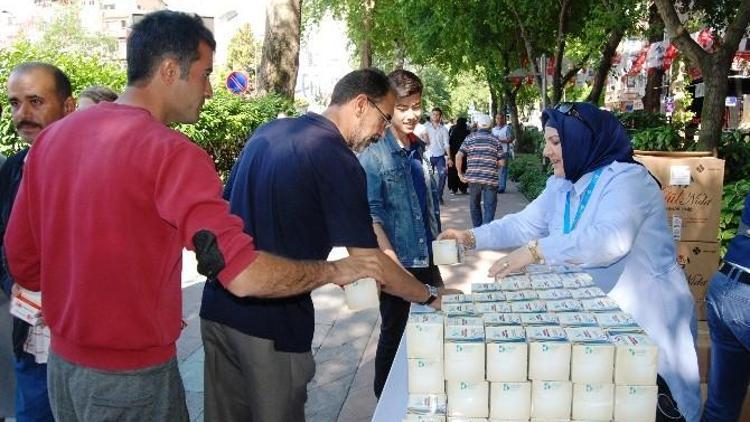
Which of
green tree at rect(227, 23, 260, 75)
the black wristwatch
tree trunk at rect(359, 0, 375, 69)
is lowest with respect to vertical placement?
the black wristwatch

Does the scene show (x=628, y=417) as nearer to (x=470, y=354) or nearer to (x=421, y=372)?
(x=470, y=354)

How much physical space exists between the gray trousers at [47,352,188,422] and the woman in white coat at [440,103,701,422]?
48.2 inches

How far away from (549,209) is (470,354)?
1451 millimetres

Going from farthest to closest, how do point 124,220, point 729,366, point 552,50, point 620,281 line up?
point 552,50 → point 729,366 → point 620,281 → point 124,220

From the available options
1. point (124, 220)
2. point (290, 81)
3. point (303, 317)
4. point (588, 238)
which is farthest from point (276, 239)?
point (290, 81)

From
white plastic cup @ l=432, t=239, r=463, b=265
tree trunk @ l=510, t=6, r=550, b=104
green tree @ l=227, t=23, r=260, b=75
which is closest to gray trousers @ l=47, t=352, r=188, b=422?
white plastic cup @ l=432, t=239, r=463, b=265

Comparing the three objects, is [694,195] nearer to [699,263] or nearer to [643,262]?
[699,263]

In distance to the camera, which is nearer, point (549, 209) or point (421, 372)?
point (421, 372)

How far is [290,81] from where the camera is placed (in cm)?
1303

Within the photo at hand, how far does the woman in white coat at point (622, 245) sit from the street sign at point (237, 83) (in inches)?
482

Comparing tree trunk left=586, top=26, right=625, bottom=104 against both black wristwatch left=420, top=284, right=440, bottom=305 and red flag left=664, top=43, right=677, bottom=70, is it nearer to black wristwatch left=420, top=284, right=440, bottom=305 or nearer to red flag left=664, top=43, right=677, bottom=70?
red flag left=664, top=43, right=677, bottom=70

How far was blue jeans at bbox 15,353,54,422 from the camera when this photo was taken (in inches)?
105

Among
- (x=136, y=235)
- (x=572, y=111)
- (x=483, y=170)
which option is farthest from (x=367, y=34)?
(x=136, y=235)

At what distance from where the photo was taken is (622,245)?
227cm
